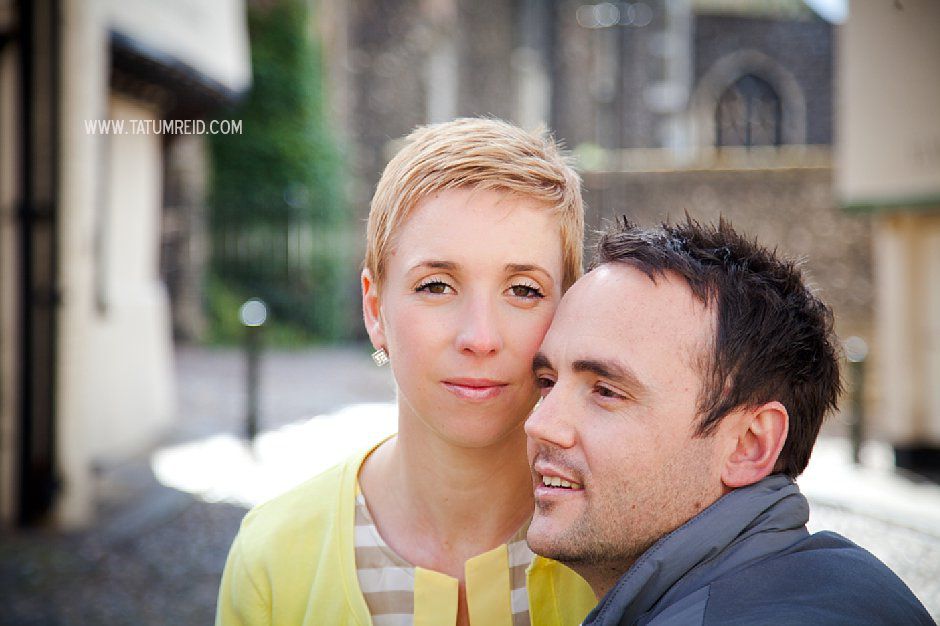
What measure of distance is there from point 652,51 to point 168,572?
68.1ft

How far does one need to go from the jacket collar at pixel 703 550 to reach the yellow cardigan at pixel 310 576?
0.34 m

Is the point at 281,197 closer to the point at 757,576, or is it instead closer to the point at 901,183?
the point at 901,183

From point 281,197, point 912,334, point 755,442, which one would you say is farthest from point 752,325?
point 281,197

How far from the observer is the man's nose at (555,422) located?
5.81ft

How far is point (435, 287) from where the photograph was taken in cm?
195

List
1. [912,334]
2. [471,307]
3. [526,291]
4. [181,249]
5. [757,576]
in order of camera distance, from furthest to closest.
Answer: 1. [181,249]
2. [912,334]
3. [526,291]
4. [471,307]
5. [757,576]

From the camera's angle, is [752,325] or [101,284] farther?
[101,284]

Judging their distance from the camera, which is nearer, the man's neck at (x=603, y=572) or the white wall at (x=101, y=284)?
the man's neck at (x=603, y=572)

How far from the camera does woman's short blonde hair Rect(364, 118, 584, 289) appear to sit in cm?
193

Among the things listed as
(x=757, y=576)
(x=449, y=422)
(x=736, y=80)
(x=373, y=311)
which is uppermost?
(x=736, y=80)

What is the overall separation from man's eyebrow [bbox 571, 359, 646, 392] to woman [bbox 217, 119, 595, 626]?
19 centimetres

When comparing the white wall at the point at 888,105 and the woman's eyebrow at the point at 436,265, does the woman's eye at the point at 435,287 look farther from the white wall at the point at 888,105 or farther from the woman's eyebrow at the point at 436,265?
the white wall at the point at 888,105

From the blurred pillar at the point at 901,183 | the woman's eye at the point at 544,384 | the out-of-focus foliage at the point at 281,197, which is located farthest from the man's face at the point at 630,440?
the out-of-focus foliage at the point at 281,197

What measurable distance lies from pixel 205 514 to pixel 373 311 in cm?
397
